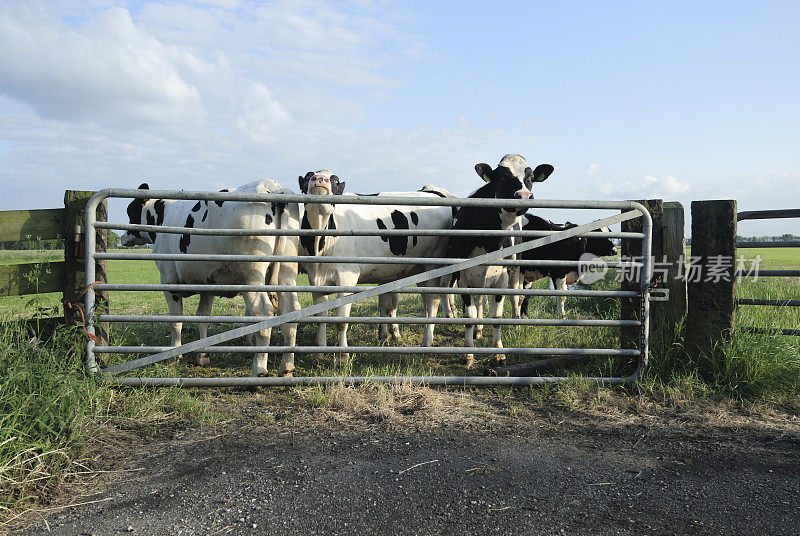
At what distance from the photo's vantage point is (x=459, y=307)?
448 inches

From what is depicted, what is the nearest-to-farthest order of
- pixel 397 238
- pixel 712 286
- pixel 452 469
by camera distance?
pixel 452 469 → pixel 712 286 → pixel 397 238

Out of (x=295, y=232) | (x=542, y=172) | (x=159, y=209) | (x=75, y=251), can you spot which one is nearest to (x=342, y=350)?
(x=295, y=232)

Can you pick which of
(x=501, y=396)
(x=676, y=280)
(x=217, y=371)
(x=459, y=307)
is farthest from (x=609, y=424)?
(x=459, y=307)

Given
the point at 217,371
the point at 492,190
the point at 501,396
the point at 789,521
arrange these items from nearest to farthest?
the point at 789,521
the point at 501,396
the point at 217,371
the point at 492,190

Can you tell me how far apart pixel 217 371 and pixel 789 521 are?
4.86 meters

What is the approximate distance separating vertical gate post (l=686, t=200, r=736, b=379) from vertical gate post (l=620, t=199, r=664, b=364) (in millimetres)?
283

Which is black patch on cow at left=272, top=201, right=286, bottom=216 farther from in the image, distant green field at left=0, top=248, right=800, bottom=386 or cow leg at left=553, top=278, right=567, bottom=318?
cow leg at left=553, top=278, right=567, bottom=318

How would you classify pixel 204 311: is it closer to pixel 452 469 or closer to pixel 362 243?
pixel 362 243

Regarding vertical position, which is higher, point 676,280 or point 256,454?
point 676,280

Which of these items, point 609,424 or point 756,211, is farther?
point 756,211

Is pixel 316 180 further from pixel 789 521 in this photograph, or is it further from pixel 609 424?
pixel 789 521

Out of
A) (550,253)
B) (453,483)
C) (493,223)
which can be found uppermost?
(493,223)

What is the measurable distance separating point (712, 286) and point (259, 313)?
4343 mm

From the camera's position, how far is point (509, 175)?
638cm
